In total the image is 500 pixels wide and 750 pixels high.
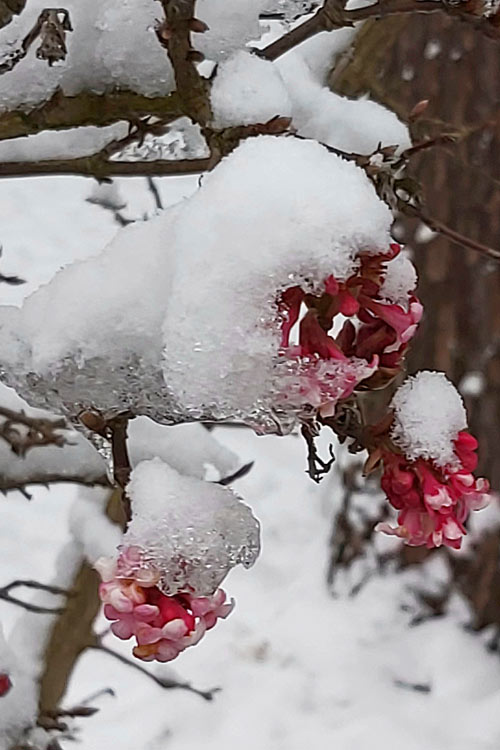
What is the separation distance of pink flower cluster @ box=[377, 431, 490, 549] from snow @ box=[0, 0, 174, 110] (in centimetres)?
42

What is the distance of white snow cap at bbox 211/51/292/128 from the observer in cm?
69

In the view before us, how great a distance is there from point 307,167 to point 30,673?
3.92 ft

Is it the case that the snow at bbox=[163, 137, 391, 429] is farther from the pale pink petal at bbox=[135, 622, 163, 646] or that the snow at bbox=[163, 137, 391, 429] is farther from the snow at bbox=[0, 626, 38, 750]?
the snow at bbox=[0, 626, 38, 750]

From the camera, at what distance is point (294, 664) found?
8.27 feet

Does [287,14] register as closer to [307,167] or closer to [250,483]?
[307,167]

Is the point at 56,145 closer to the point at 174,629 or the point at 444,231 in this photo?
the point at 444,231

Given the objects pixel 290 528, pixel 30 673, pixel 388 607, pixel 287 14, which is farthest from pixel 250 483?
pixel 287 14

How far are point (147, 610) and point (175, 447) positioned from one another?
2.36ft

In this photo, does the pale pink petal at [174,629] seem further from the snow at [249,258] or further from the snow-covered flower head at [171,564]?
the snow at [249,258]

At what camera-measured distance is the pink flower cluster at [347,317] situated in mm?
546

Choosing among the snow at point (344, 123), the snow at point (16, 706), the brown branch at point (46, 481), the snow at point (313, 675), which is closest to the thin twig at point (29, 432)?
the brown branch at point (46, 481)

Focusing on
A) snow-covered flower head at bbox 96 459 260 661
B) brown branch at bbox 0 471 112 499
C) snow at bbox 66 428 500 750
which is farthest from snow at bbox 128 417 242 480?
snow at bbox 66 428 500 750

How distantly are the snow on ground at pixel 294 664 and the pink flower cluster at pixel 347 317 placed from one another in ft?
5.43

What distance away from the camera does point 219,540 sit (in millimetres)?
661
